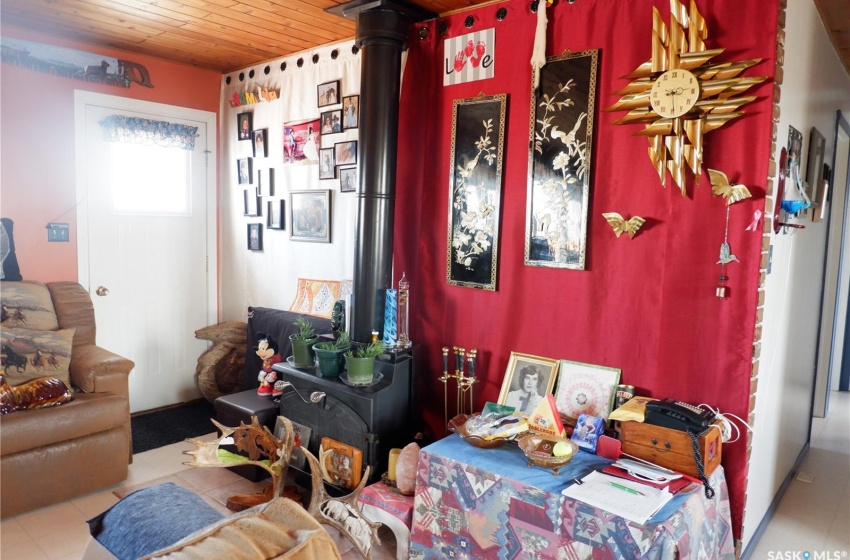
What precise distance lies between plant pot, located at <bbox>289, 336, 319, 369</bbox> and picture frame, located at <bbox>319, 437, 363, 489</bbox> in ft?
1.36

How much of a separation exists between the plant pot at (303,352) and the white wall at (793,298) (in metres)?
2.01

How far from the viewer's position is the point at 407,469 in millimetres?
2516

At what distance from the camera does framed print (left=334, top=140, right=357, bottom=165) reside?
3.47 m

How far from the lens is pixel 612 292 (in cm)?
249

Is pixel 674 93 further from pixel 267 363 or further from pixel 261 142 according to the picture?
pixel 261 142

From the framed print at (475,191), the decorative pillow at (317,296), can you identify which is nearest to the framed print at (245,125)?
the decorative pillow at (317,296)

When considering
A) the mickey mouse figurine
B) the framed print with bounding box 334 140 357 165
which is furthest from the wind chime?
the framed print with bounding box 334 140 357 165

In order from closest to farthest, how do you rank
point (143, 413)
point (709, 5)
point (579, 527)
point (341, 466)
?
point (579, 527)
point (709, 5)
point (341, 466)
point (143, 413)

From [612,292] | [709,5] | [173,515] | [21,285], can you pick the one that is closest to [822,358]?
[612,292]

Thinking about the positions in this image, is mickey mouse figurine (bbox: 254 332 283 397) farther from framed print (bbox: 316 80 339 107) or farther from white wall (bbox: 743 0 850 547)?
white wall (bbox: 743 0 850 547)

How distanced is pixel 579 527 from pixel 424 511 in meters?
0.68

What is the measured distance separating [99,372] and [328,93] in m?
2.05

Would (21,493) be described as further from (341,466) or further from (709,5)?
(709,5)

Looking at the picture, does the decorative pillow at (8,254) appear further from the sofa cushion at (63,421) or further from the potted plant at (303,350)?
the potted plant at (303,350)
